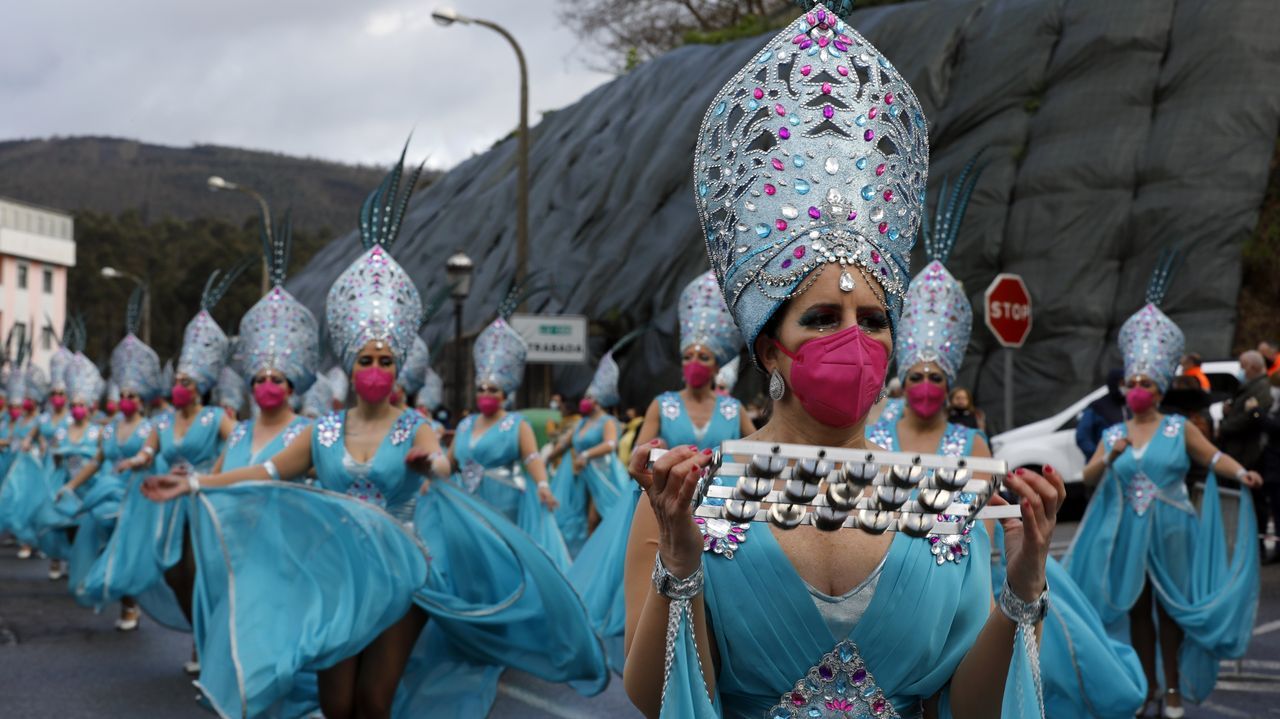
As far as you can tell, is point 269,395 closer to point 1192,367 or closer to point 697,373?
point 697,373

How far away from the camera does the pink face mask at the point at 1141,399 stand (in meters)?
8.65

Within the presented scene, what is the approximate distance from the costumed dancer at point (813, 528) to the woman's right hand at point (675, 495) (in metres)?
0.05

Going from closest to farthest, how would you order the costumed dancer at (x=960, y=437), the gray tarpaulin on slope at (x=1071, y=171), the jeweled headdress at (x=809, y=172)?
1. the jeweled headdress at (x=809, y=172)
2. the costumed dancer at (x=960, y=437)
3. the gray tarpaulin on slope at (x=1071, y=171)

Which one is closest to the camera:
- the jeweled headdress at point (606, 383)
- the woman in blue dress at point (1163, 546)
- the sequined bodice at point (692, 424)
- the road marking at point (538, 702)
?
the road marking at point (538, 702)

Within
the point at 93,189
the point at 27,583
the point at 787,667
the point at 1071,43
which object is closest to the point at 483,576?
the point at 787,667

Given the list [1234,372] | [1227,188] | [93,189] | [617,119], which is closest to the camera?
[1234,372]

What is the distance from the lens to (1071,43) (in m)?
23.9

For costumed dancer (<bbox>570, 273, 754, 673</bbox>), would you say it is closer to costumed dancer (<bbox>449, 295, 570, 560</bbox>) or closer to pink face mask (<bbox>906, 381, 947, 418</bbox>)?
costumed dancer (<bbox>449, 295, 570, 560</bbox>)

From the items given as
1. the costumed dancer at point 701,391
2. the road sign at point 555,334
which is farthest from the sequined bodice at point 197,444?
the road sign at point 555,334

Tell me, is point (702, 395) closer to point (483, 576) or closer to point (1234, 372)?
point (483, 576)

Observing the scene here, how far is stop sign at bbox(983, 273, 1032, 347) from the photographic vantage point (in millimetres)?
15891

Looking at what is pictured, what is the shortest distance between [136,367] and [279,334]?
7.05m

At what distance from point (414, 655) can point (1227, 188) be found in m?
17.3

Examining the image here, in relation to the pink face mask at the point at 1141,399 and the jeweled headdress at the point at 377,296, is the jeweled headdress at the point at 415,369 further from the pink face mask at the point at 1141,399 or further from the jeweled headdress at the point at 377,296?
the pink face mask at the point at 1141,399
